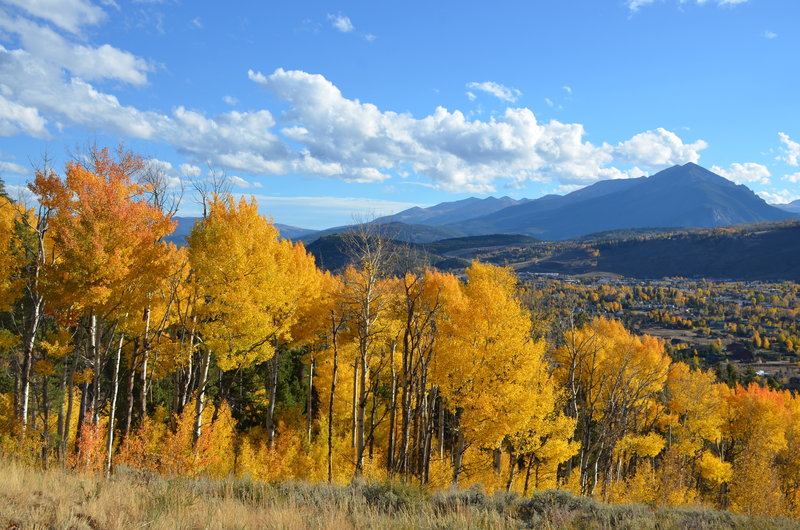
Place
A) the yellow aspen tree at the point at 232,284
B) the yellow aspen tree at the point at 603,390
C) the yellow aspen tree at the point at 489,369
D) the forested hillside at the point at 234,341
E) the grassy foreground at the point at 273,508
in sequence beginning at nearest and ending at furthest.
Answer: the grassy foreground at the point at 273,508 → the forested hillside at the point at 234,341 → the yellow aspen tree at the point at 232,284 → the yellow aspen tree at the point at 489,369 → the yellow aspen tree at the point at 603,390

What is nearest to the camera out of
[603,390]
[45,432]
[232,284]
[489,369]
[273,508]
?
[273,508]

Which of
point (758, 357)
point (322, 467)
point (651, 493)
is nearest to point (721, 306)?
point (758, 357)

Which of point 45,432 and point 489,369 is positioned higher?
point 489,369

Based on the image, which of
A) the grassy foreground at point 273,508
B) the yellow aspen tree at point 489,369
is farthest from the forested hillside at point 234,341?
the grassy foreground at point 273,508

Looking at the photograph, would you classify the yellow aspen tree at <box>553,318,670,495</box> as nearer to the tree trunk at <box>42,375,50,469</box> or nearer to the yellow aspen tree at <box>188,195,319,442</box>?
the yellow aspen tree at <box>188,195,319,442</box>

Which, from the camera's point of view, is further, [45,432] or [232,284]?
[232,284]

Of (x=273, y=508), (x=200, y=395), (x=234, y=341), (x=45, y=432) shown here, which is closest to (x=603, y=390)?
(x=234, y=341)

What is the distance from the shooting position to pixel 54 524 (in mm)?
4965

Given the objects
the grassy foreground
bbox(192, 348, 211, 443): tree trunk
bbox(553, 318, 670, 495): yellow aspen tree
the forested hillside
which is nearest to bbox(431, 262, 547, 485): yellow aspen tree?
the forested hillside

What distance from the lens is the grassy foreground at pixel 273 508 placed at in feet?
17.4

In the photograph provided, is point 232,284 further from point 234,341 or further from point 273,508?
point 273,508

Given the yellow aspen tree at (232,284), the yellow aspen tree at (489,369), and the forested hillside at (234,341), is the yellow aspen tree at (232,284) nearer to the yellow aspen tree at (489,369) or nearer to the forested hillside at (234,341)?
the forested hillside at (234,341)

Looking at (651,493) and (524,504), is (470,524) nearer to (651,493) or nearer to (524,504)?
(524,504)

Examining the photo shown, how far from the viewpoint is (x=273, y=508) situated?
610 centimetres
